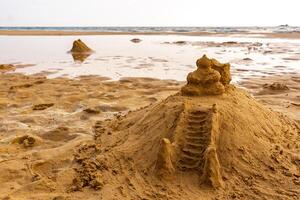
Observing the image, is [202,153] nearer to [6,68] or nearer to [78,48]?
[6,68]

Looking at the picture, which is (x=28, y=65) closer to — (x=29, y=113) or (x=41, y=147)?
(x=29, y=113)

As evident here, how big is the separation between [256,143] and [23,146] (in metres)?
3.12

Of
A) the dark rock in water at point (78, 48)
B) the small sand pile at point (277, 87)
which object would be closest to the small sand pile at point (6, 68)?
the dark rock in water at point (78, 48)

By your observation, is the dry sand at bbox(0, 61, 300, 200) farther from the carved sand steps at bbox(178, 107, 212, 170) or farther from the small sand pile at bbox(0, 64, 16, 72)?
the small sand pile at bbox(0, 64, 16, 72)

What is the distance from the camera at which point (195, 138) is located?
4.00 metres

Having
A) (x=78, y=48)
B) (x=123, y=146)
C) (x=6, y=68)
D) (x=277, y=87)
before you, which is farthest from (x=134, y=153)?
(x=78, y=48)

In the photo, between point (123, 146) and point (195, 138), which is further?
point (123, 146)

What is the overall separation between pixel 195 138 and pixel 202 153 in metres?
0.21

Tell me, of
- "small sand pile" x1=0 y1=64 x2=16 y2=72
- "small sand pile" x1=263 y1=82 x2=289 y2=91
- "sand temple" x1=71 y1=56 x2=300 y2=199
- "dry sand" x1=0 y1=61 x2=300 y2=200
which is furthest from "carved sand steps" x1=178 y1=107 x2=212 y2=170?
"small sand pile" x1=0 y1=64 x2=16 y2=72

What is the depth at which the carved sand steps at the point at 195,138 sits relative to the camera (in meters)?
3.84

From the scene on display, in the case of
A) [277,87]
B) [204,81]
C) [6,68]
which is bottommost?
[6,68]

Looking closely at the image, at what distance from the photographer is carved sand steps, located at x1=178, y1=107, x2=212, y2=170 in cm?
384

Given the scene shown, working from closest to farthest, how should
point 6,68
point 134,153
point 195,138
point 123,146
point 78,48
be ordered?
point 195,138
point 134,153
point 123,146
point 6,68
point 78,48

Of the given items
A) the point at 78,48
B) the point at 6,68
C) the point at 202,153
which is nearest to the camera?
the point at 202,153
